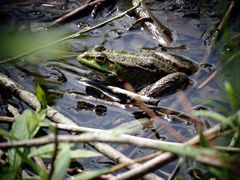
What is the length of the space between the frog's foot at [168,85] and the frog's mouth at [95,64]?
478 mm

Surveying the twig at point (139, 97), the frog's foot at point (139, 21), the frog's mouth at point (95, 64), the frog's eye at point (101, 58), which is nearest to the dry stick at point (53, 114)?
the twig at point (139, 97)

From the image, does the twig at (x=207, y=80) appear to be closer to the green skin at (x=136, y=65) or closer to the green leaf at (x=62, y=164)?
the green skin at (x=136, y=65)

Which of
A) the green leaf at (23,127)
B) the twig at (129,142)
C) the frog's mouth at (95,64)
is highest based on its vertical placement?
the twig at (129,142)

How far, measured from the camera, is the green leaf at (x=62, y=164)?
1.40 metres

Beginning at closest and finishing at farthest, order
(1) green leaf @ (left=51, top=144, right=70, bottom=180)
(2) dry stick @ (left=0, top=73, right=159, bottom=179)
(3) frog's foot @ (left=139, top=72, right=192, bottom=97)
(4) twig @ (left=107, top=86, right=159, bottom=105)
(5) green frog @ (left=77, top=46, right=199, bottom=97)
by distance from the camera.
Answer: (1) green leaf @ (left=51, top=144, right=70, bottom=180) → (2) dry stick @ (left=0, top=73, right=159, bottom=179) → (4) twig @ (left=107, top=86, right=159, bottom=105) → (3) frog's foot @ (left=139, top=72, right=192, bottom=97) → (5) green frog @ (left=77, top=46, right=199, bottom=97)

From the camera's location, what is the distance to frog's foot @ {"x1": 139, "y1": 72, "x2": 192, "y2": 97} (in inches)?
125

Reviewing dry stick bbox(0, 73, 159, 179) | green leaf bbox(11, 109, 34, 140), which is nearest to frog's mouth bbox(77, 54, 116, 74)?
dry stick bbox(0, 73, 159, 179)

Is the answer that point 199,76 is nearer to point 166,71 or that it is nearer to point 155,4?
point 166,71

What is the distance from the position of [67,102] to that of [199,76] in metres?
1.14

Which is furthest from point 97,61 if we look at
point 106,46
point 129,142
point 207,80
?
point 129,142

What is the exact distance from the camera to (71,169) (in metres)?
2.27

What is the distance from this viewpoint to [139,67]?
3.57 meters

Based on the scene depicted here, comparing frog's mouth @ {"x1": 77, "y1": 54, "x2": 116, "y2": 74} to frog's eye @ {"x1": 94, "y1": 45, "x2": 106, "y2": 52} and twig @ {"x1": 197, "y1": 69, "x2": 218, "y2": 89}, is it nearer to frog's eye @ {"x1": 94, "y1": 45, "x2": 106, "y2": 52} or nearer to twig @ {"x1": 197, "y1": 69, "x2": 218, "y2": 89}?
frog's eye @ {"x1": 94, "y1": 45, "x2": 106, "y2": 52}

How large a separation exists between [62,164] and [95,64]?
7.25ft
